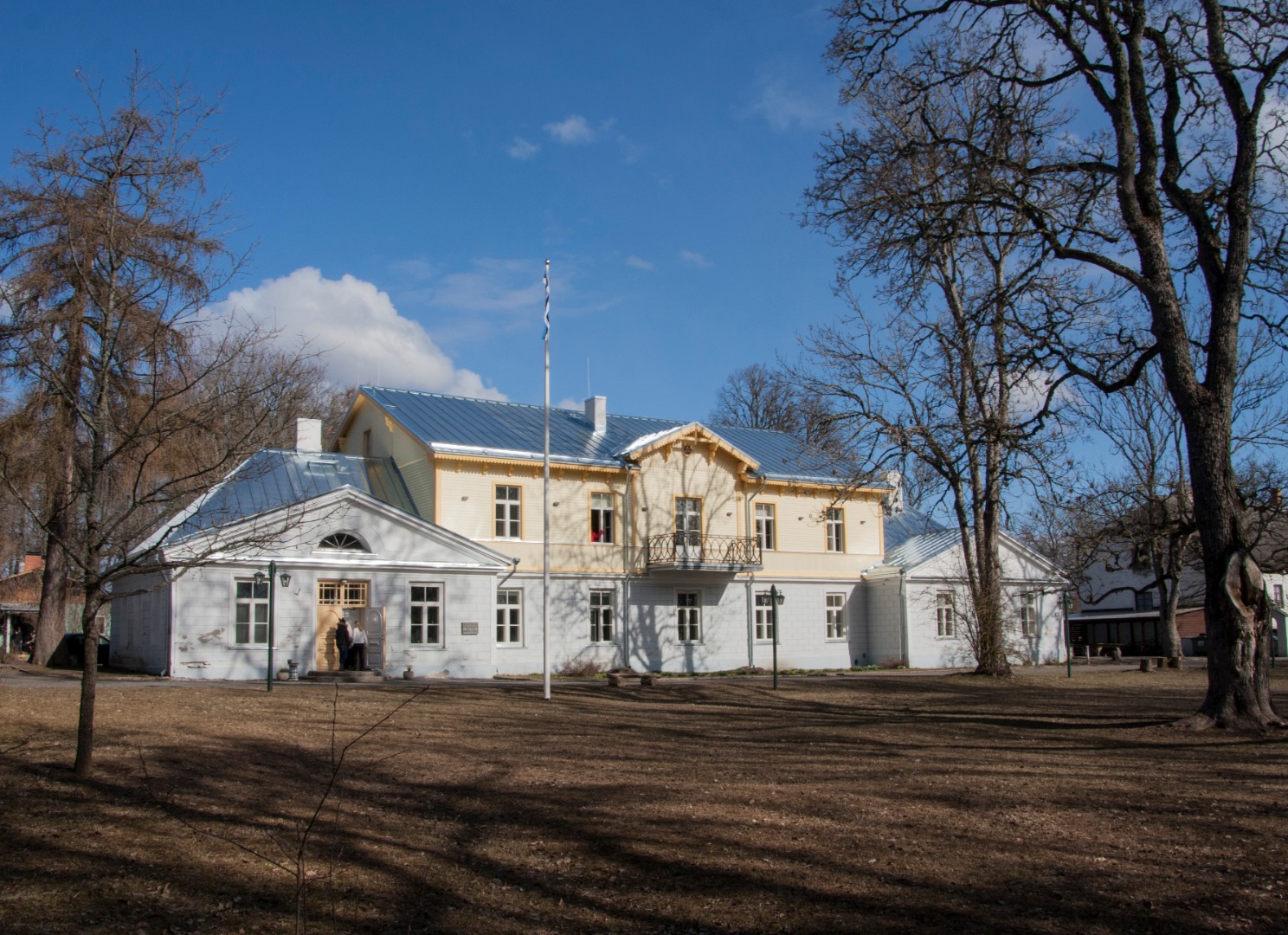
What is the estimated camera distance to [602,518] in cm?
3047

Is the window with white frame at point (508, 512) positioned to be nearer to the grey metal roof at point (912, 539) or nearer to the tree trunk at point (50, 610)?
the tree trunk at point (50, 610)

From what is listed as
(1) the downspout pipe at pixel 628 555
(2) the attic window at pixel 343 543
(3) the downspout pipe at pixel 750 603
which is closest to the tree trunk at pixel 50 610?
(2) the attic window at pixel 343 543

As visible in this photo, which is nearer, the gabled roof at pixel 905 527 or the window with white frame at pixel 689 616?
the window with white frame at pixel 689 616

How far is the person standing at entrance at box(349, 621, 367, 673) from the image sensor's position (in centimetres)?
2381

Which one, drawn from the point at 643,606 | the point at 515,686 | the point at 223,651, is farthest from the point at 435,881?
the point at 643,606

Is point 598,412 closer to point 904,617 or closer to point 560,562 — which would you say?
point 560,562

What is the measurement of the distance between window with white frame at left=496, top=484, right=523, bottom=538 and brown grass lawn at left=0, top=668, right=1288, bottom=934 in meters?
14.1

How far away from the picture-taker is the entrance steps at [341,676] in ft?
75.3

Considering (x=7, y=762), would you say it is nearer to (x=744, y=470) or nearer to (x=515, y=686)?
(x=515, y=686)

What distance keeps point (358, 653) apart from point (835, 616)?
54.3ft

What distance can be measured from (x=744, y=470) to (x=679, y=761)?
21.6 m

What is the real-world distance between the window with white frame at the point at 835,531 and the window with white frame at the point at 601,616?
8.36 m

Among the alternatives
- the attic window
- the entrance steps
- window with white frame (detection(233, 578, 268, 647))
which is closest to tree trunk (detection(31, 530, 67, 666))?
window with white frame (detection(233, 578, 268, 647))

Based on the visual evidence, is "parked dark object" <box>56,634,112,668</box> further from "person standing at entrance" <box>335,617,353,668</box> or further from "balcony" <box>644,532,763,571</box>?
"balcony" <box>644,532,763,571</box>
